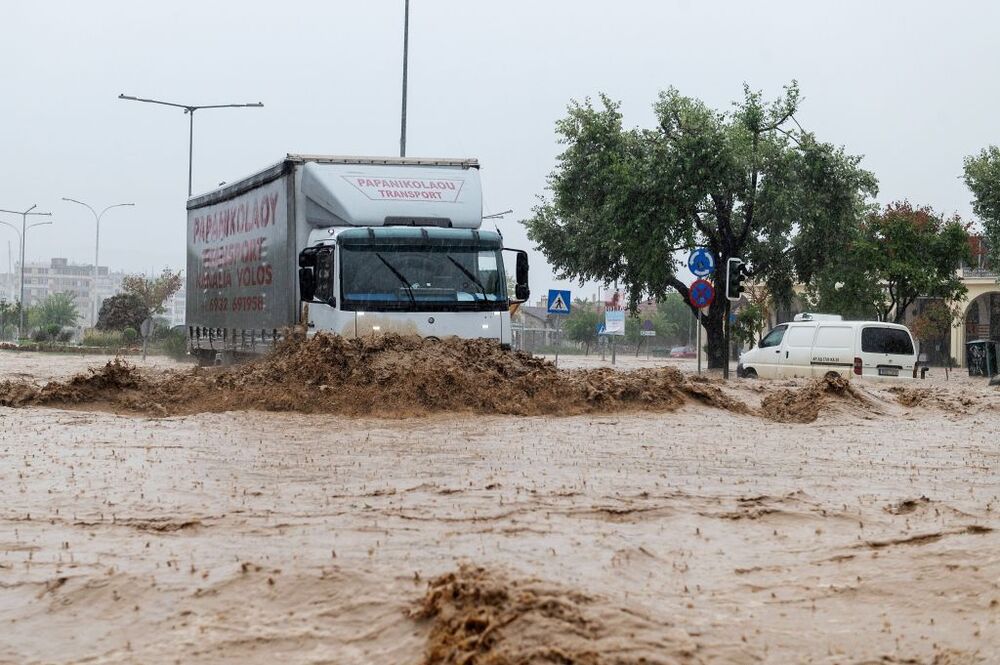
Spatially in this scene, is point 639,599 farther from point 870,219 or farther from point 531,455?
point 870,219

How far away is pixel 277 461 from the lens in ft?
37.4

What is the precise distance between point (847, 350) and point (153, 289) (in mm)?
67139

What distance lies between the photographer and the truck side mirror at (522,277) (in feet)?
59.1

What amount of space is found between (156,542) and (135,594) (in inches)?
51.1

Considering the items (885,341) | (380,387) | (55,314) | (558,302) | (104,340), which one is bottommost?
(380,387)

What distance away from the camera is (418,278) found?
1741 centimetres

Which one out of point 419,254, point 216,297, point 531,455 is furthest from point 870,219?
point 531,455

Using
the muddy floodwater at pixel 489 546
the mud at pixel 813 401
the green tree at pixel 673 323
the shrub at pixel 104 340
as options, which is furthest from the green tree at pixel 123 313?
the green tree at pixel 673 323

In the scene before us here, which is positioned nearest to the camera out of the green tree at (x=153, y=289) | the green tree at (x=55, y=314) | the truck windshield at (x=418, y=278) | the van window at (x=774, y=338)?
the truck windshield at (x=418, y=278)

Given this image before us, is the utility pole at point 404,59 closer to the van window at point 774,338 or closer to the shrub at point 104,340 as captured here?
the van window at point 774,338

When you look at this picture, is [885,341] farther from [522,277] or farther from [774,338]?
[522,277]

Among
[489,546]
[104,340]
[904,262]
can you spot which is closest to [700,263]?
[489,546]

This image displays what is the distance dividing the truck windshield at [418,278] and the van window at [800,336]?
30.4 feet

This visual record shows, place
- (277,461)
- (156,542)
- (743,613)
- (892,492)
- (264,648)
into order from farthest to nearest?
(277,461) < (892,492) < (156,542) < (743,613) < (264,648)
